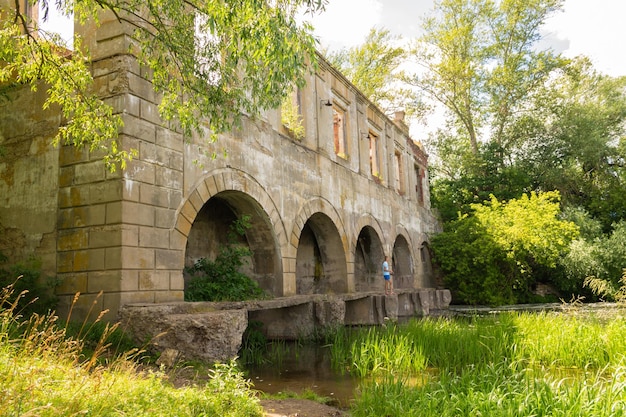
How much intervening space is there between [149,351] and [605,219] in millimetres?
20925

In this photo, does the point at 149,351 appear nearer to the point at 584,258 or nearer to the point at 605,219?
the point at 584,258

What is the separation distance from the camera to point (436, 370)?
6.65 metres

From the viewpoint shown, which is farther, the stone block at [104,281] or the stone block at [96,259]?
the stone block at [96,259]

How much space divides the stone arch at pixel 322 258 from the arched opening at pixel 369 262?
9.13 feet

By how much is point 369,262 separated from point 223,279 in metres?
8.07

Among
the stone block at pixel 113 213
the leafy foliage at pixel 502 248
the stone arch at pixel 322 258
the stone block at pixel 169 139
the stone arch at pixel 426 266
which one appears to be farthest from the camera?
the stone arch at pixel 426 266

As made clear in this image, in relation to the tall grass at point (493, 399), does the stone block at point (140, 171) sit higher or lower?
higher

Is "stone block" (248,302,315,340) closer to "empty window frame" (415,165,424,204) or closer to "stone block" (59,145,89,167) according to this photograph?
"stone block" (59,145,89,167)

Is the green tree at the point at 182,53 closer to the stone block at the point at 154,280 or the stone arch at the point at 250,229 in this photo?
the stone block at the point at 154,280

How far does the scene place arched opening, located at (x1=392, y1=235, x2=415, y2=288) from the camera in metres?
18.2

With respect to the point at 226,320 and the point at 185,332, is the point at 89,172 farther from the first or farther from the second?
the point at 226,320

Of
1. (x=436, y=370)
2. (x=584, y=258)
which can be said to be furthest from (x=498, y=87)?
(x=436, y=370)

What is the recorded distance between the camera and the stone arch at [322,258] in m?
12.8

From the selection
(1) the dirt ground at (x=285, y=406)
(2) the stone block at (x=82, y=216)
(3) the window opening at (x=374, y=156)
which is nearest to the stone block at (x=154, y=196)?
(2) the stone block at (x=82, y=216)
